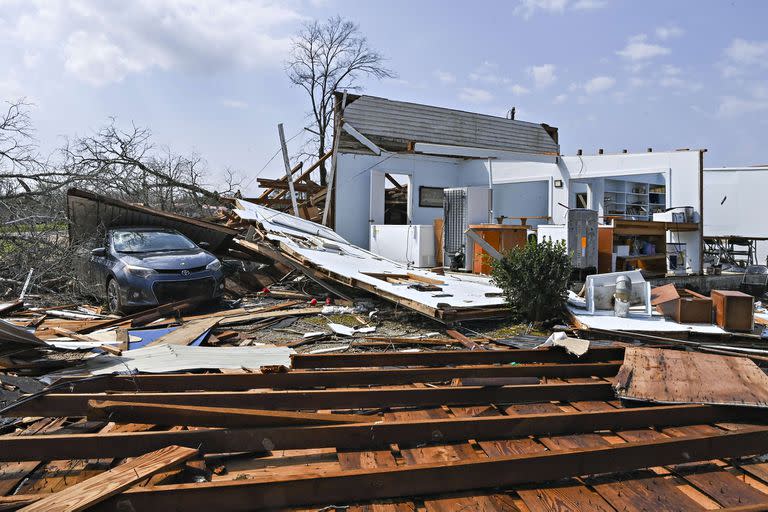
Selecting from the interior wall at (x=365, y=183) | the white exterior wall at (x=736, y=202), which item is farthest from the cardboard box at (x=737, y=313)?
the white exterior wall at (x=736, y=202)

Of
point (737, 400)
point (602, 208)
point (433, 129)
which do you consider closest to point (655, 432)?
point (737, 400)

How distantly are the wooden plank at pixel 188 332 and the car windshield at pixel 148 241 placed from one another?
8.24 feet

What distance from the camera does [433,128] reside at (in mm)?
19156

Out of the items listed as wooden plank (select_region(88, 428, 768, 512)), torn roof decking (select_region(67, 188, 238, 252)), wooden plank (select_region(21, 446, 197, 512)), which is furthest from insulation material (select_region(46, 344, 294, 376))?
torn roof decking (select_region(67, 188, 238, 252))

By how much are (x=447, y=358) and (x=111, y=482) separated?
3925mm

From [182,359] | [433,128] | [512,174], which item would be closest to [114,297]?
[182,359]

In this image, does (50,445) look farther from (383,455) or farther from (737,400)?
(737,400)

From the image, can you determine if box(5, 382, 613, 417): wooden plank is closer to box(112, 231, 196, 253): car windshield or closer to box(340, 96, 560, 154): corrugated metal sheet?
box(112, 231, 196, 253): car windshield

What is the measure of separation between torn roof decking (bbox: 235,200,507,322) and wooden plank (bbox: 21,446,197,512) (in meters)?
5.41

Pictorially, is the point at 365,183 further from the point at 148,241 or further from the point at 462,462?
the point at 462,462

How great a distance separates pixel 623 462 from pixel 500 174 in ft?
49.9

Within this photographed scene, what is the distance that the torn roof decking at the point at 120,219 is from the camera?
450 inches

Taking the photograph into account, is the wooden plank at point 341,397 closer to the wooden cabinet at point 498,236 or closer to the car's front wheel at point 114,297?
the car's front wheel at point 114,297

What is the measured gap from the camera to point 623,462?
11.4ft
